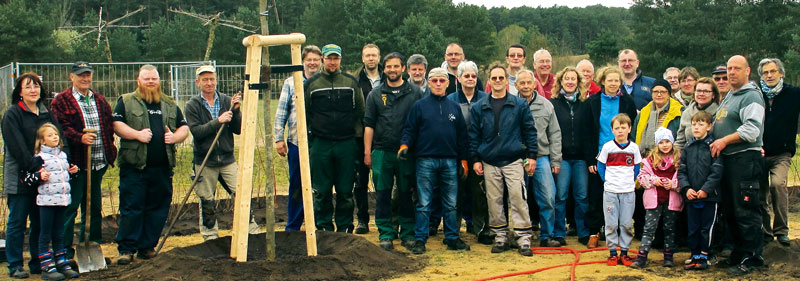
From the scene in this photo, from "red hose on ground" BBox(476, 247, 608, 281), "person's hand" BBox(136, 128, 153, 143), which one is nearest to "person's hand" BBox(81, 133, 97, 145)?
"person's hand" BBox(136, 128, 153, 143)

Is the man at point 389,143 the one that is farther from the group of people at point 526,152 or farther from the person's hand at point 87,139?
the person's hand at point 87,139

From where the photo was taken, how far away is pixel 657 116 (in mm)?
7707

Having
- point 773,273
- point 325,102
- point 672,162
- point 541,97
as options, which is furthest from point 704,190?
point 325,102

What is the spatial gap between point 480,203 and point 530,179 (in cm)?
61

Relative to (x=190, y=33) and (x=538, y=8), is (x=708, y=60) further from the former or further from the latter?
(x=538, y=8)

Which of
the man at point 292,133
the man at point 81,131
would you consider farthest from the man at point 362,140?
the man at point 81,131

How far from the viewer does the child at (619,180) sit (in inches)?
281

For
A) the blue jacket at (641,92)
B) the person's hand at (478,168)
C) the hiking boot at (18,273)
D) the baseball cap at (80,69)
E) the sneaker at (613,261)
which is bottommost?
the hiking boot at (18,273)

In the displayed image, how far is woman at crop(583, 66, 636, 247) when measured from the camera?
25.9 ft

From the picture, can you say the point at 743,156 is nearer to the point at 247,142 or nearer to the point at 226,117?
the point at 247,142

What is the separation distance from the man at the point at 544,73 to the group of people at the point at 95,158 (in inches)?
134

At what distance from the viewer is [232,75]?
18.5 metres

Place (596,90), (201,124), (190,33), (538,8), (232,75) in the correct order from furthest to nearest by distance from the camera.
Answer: (538,8) → (190,33) → (232,75) → (596,90) → (201,124)

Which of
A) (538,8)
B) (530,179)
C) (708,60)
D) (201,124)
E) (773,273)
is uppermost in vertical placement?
(538,8)
